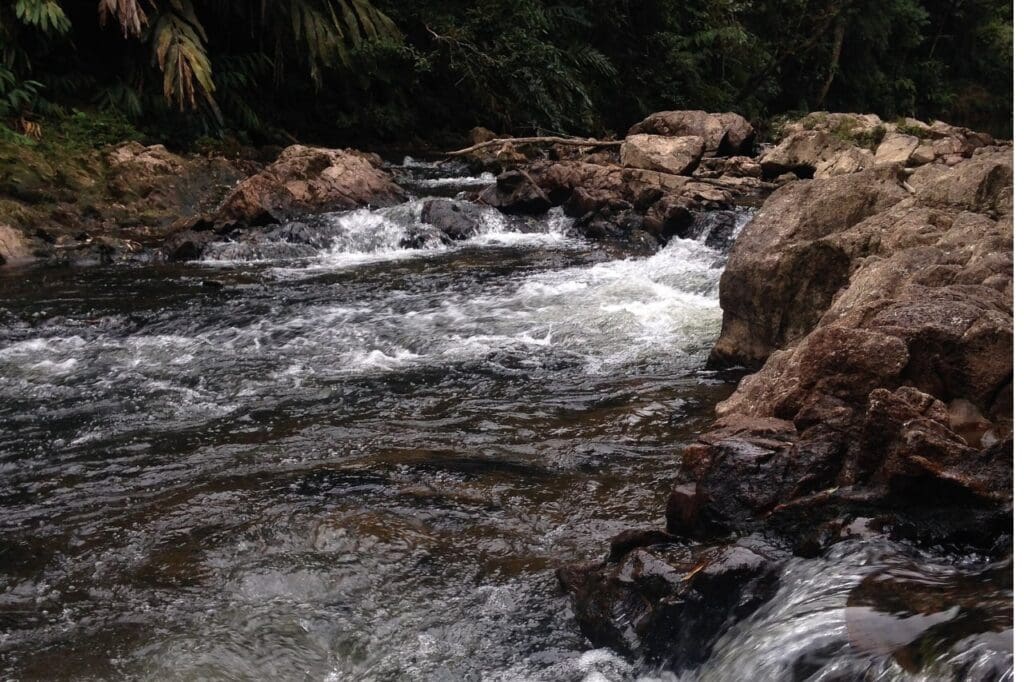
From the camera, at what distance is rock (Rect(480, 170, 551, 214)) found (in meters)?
12.7

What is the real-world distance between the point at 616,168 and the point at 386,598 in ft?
33.5

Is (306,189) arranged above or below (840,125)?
below

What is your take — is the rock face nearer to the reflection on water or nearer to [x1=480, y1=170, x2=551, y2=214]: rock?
the reflection on water

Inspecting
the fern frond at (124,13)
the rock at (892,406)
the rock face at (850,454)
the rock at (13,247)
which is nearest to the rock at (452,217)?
the rock at (13,247)

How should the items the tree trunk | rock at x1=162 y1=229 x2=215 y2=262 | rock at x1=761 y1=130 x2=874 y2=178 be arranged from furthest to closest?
1. the tree trunk
2. rock at x1=761 y1=130 x2=874 y2=178
3. rock at x1=162 y1=229 x2=215 y2=262

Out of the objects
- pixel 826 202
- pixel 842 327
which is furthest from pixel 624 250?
pixel 842 327

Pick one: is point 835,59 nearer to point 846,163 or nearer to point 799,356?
point 846,163

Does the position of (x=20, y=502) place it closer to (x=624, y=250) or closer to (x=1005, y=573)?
(x=1005, y=573)

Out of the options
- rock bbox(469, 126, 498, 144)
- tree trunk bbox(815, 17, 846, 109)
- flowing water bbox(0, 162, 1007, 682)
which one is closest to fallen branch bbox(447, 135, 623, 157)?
rock bbox(469, 126, 498, 144)

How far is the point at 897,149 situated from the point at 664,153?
3146 mm

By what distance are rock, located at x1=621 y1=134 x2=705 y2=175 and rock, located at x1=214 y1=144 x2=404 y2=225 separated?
3.37 metres

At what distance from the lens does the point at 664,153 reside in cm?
1427

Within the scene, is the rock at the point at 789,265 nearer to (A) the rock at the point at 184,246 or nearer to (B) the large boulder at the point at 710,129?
(A) the rock at the point at 184,246

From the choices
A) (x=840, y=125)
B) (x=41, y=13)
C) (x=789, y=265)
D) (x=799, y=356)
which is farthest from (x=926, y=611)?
(x=840, y=125)
